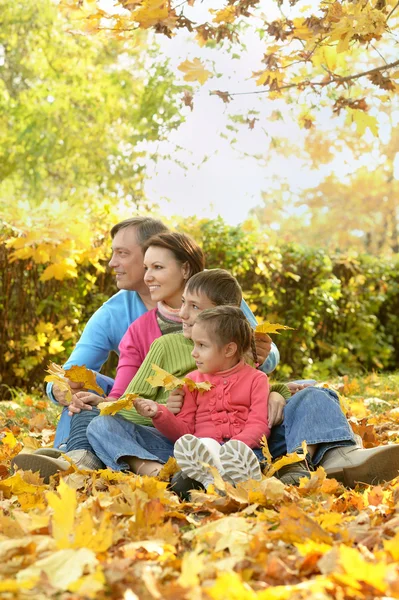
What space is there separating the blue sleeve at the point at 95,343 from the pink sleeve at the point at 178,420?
874 mm

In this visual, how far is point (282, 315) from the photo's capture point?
26.1 feet

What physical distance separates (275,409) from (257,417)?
0.29 feet

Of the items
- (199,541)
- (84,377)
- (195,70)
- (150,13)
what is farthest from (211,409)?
(195,70)

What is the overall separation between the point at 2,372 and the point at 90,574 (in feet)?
16.1

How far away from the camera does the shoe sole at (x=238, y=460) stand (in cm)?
256

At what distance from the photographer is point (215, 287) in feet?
10.5

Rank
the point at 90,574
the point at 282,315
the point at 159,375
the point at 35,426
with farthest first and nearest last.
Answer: the point at 282,315 < the point at 35,426 < the point at 159,375 < the point at 90,574

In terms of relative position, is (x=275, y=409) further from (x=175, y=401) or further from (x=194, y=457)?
(x=194, y=457)

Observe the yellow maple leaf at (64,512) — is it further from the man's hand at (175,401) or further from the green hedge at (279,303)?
the green hedge at (279,303)

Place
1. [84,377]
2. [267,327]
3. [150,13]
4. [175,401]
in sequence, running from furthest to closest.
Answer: [150,13]
[84,377]
[267,327]
[175,401]

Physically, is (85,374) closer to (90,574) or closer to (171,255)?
(171,255)

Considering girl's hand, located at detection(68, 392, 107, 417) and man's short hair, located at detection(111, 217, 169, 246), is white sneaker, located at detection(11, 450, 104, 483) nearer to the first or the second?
girl's hand, located at detection(68, 392, 107, 417)

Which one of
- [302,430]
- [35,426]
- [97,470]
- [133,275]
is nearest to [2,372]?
[35,426]

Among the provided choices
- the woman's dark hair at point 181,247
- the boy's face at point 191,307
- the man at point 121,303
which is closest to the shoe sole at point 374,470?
the boy's face at point 191,307
